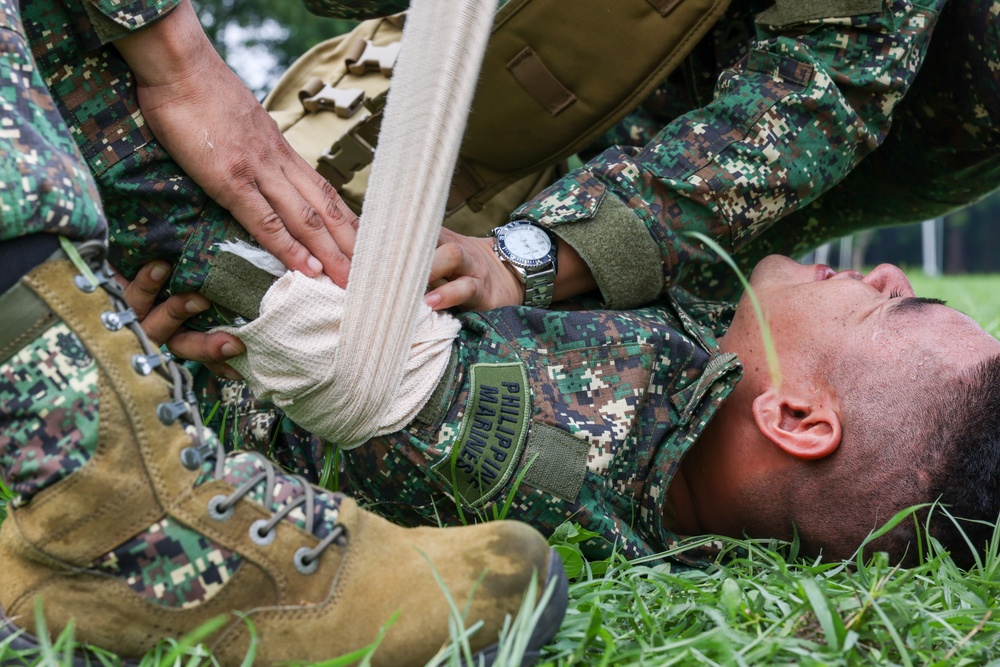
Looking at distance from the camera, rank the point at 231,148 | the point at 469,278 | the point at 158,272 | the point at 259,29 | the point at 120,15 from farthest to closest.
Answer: the point at 259,29
the point at 469,278
the point at 158,272
the point at 231,148
the point at 120,15

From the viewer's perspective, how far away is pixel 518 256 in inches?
66.7

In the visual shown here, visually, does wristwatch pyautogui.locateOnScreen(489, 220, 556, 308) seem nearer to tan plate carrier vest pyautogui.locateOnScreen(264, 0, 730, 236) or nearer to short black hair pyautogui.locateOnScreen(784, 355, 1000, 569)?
tan plate carrier vest pyautogui.locateOnScreen(264, 0, 730, 236)

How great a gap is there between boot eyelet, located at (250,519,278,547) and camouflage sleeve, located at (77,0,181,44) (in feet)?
2.29

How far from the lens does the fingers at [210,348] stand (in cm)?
145

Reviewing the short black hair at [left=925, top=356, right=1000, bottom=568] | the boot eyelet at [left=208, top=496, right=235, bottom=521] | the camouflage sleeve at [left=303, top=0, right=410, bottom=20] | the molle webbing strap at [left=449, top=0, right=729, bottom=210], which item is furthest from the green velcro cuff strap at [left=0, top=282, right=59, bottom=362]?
the camouflage sleeve at [left=303, top=0, right=410, bottom=20]

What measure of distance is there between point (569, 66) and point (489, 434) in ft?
2.82

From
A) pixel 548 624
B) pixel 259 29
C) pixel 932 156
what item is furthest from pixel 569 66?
pixel 259 29

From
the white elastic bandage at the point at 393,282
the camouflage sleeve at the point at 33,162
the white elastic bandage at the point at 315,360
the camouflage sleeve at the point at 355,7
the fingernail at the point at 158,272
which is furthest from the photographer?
the camouflage sleeve at the point at 355,7

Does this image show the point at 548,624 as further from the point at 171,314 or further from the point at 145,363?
the point at 171,314

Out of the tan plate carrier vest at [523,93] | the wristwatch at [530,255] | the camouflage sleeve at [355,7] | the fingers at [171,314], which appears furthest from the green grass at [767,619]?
the camouflage sleeve at [355,7]

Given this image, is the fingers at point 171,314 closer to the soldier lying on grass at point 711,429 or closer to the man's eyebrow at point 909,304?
the soldier lying on grass at point 711,429

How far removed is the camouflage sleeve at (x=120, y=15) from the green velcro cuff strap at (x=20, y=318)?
0.43 metres

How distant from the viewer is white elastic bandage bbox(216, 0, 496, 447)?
1.23 metres

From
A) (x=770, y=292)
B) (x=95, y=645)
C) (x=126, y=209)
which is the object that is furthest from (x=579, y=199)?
(x=95, y=645)
